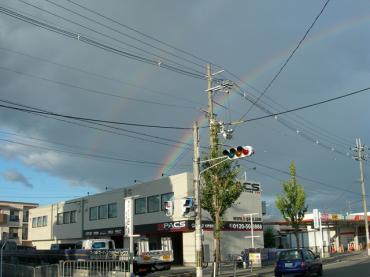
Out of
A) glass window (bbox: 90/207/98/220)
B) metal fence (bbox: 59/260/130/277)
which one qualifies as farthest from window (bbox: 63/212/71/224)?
metal fence (bbox: 59/260/130/277)

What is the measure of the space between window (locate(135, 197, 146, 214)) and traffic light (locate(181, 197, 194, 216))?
23.5 metres

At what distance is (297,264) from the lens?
25422mm

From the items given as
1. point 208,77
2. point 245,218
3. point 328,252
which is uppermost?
point 208,77

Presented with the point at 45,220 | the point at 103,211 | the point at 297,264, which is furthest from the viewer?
the point at 45,220

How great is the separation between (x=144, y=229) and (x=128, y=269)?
2473 cm

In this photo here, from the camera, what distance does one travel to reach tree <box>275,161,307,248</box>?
153ft

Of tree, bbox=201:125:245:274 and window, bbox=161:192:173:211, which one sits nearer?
tree, bbox=201:125:245:274

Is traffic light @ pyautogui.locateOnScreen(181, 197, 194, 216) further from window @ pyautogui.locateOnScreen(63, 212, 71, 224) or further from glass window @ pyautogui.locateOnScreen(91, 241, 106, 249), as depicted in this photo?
window @ pyautogui.locateOnScreen(63, 212, 71, 224)

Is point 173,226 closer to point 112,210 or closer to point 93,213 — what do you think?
point 112,210

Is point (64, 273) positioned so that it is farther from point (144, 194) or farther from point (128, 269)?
point (144, 194)

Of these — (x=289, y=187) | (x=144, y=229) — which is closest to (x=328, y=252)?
(x=289, y=187)

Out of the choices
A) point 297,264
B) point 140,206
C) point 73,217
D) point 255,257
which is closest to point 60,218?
point 73,217

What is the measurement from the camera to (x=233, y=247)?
4538 centimetres

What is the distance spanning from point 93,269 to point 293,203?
94.1 feet
